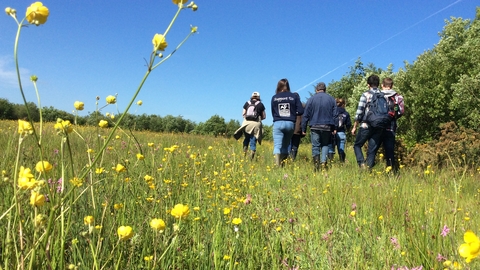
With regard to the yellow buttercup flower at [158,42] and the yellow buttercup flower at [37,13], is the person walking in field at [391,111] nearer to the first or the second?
the yellow buttercup flower at [158,42]

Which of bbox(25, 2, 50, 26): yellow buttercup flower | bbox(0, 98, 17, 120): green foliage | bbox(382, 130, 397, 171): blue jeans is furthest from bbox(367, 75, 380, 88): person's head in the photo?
bbox(0, 98, 17, 120): green foliage

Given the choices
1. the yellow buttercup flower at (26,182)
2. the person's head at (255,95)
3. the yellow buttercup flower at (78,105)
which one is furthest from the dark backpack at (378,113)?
the yellow buttercup flower at (26,182)

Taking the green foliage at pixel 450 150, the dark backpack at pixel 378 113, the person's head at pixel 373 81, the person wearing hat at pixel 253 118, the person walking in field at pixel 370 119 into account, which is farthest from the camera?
the person wearing hat at pixel 253 118

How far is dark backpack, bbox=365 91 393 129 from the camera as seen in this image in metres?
4.87

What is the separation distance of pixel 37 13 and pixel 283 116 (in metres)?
4.98

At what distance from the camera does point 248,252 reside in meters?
1.76

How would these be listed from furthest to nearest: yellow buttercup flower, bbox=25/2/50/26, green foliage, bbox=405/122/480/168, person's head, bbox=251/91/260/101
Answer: person's head, bbox=251/91/260/101, green foliage, bbox=405/122/480/168, yellow buttercup flower, bbox=25/2/50/26

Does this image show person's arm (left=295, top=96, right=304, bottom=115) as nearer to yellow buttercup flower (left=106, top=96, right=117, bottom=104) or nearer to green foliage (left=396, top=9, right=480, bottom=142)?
yellow buttercup flower (left=106, top=96, right=117, bottom=104)

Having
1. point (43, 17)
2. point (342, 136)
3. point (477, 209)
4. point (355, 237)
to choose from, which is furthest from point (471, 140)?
point (43, 17)

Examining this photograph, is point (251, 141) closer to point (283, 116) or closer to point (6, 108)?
point (283, 116)

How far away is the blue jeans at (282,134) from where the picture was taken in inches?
223

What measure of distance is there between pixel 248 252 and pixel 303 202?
1345mm

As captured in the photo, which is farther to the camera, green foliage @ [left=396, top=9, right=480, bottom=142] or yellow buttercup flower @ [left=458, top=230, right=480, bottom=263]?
green foliage @ [left=396, top=9, right=480, bottom=142]

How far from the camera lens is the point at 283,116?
5.67 metres
